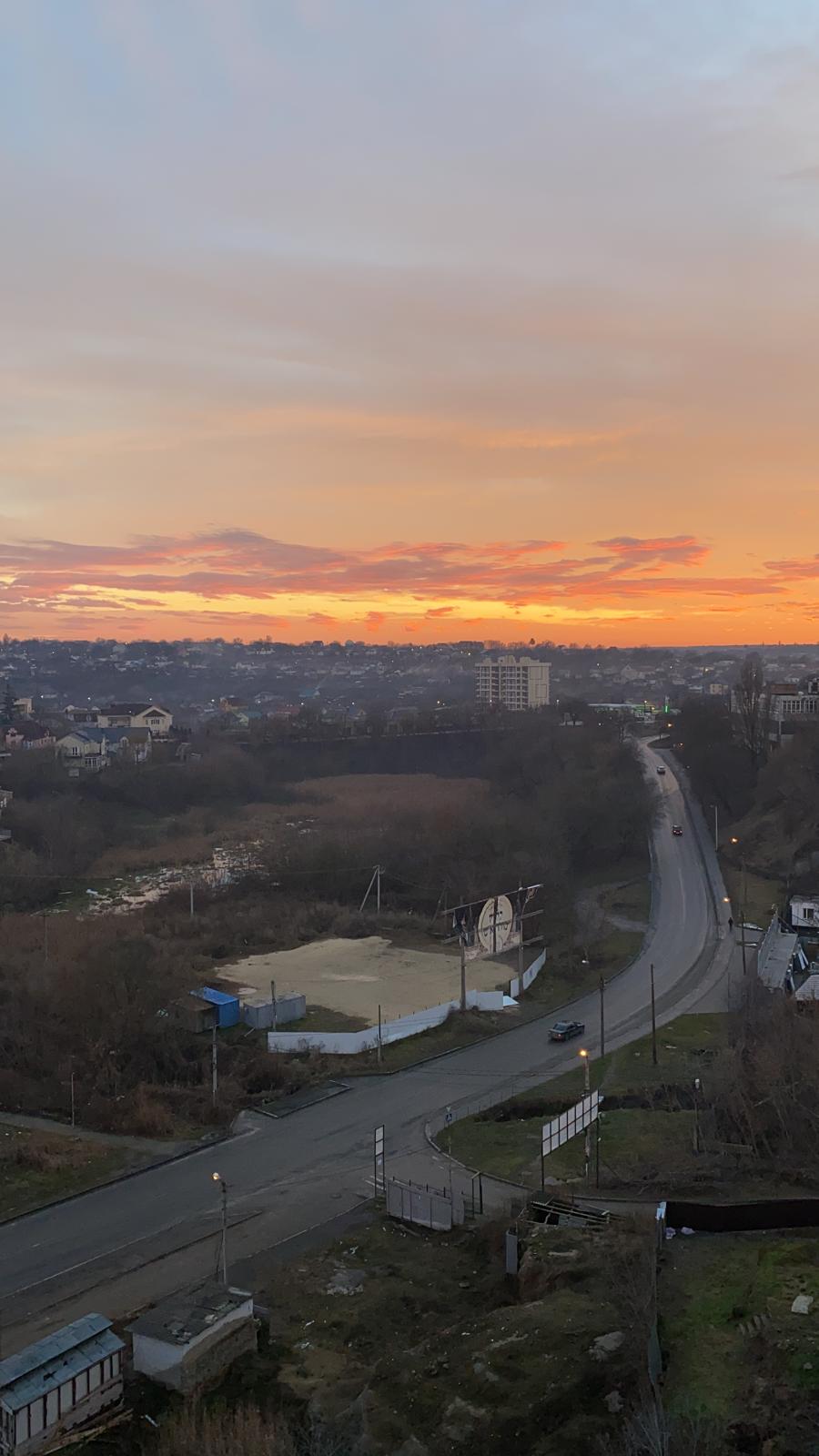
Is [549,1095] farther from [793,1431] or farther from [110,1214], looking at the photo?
[793,1431]

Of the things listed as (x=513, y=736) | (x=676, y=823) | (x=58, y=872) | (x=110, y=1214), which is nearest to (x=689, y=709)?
(x=513, y=736)

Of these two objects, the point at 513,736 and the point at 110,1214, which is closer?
the point at 110,1214

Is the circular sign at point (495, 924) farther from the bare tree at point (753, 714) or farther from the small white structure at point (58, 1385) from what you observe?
the bare tree at point (753, 714)

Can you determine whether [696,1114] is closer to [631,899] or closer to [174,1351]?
[174,1351]

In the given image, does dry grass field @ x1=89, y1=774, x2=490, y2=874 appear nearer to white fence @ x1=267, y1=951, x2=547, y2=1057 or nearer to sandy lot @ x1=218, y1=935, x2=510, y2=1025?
sandy lot @ x1=218, y1=935, x2=510, y2=1025

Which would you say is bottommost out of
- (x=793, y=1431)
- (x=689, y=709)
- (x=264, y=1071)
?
(x=264, y=1071)

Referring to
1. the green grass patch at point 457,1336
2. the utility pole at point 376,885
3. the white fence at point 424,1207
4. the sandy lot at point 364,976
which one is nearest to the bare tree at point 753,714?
the utility pole at point 376,885

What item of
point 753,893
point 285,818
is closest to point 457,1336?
point 753,893
